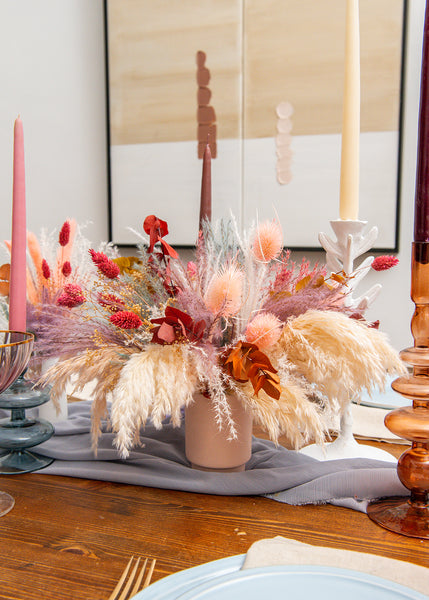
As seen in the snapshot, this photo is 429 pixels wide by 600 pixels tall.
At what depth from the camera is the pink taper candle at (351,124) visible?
1.99 feet

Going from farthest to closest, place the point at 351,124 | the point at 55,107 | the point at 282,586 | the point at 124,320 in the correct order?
1. the point at 55,107
2. the point at 351,124
3. the point at 124,320
4. the point at 282,586

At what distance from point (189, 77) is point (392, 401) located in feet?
5.86

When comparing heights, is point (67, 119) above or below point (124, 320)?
above

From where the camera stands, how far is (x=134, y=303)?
1.80ft

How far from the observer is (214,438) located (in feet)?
1.79

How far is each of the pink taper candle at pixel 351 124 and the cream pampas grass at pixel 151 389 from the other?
278 millimetres

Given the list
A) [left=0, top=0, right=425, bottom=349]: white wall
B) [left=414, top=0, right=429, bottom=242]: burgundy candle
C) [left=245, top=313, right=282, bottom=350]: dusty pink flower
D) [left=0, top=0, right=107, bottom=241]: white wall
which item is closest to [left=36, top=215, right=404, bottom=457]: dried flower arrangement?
[left=245, top=313, right=282, bottom=350]: dusty pink flower

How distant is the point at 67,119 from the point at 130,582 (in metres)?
2.23

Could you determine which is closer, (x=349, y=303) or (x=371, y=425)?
(x=349, y=303)

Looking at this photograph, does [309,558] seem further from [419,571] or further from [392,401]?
[392,401]

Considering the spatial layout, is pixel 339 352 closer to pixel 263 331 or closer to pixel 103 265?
pixel 263 331

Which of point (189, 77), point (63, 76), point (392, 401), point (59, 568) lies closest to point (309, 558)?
point (59, 568)

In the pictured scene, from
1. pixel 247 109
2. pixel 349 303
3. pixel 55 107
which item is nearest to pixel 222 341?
pixel 349 303

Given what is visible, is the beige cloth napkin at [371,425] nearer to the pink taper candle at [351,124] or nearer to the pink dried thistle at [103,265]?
the pink taper candle at [351,124]
